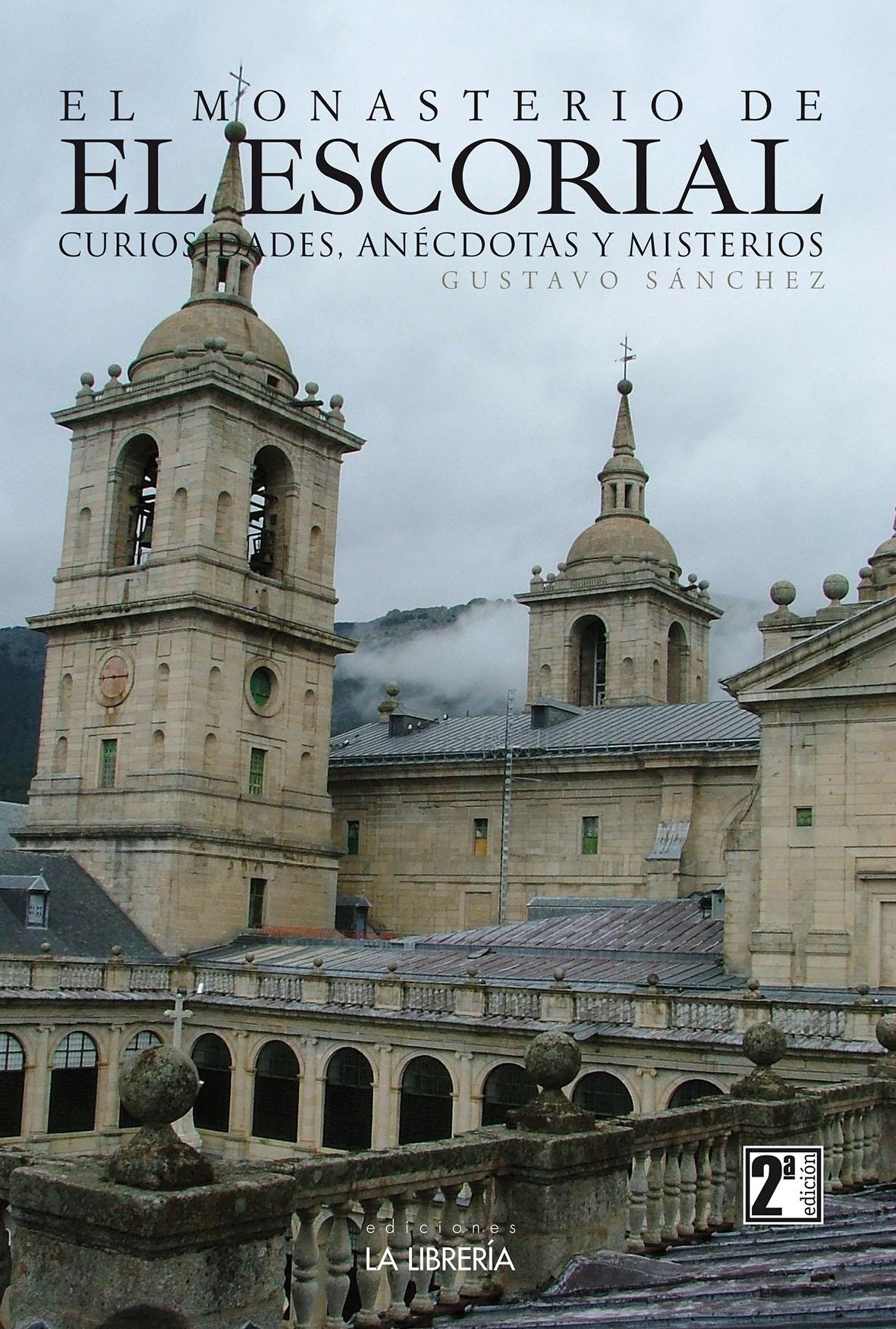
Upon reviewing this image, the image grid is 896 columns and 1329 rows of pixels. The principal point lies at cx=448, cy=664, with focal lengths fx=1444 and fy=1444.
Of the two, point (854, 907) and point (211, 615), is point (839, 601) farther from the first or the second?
point (211, 615)

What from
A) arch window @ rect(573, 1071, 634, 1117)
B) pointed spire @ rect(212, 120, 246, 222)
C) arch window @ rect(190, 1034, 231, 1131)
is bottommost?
arch window @ rect(190, 1034, 231, 1131)

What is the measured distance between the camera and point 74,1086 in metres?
42.5

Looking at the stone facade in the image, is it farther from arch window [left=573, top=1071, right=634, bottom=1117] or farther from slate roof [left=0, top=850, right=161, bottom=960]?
arch window [left=573, top=1071, right=634, bottom=1117]

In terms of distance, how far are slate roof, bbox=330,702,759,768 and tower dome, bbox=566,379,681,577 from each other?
48.1 ft

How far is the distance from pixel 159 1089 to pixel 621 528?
71.6m

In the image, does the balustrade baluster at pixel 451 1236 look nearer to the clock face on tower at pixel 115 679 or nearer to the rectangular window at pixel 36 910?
the rectangular window at pixel 36 910

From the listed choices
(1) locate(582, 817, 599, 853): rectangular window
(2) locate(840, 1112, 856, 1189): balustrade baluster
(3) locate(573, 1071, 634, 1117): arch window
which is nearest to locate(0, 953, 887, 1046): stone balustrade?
(3) locate(573, 1071, 634, 1117): arch window

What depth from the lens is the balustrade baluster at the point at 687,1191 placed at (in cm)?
1292

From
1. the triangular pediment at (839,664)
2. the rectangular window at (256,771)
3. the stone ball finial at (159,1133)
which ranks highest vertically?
the triangular pediment at (839,664)

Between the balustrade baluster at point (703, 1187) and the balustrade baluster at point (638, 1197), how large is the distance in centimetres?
107

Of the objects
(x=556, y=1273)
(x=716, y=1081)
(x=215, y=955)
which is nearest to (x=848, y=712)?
(x=716, y=1081)

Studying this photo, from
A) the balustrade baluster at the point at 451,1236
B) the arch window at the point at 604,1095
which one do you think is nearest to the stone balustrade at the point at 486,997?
the arch window at the point at 604,1095

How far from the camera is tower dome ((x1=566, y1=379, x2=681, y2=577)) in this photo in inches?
3022

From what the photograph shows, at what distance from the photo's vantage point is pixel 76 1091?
42531 mm
